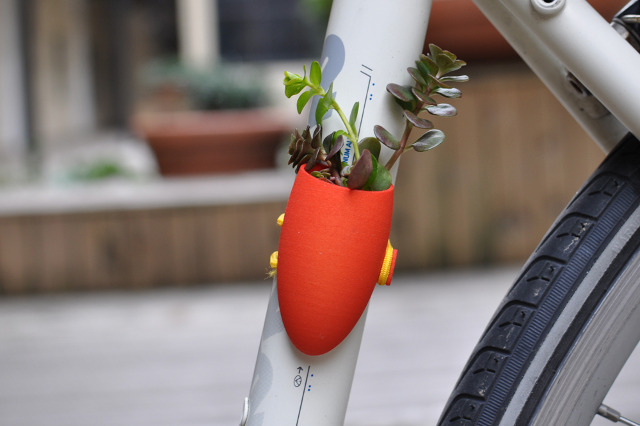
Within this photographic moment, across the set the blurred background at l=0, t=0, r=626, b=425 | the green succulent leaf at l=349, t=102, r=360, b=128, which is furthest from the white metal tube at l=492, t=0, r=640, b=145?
the blurred background at l=0, t=0, r=626, b=425

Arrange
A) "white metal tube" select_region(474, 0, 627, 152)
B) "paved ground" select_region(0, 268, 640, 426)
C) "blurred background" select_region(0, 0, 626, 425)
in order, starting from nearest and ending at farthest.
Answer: "white metal tube" select_region(474, 0, 627, 152) → "paved ground" select_region(0, 268, 640, 426) → "blurred background" select_region(0, 0, 626, 425)

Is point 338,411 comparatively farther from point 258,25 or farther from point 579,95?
point 258,25

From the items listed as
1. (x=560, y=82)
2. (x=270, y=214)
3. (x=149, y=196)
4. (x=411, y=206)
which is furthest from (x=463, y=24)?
(x=560, y=82)

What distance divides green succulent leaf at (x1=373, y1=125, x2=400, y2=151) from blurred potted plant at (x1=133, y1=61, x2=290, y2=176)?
2.67 metres

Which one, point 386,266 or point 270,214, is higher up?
point 386,266

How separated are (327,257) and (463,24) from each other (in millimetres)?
1923

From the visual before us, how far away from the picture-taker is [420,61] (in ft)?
1.47

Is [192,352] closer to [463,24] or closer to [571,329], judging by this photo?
[463,24]

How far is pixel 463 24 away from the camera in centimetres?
222

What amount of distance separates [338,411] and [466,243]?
6.56 ft

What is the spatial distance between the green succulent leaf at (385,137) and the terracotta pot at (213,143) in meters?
2.67

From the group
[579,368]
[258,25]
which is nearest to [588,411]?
[579,368]

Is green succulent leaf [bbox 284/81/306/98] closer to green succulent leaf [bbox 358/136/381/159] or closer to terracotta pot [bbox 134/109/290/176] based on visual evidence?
green succulent leaf [bbox 358/136/381/159]

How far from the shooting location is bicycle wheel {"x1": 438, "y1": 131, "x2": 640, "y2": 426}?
470mm
